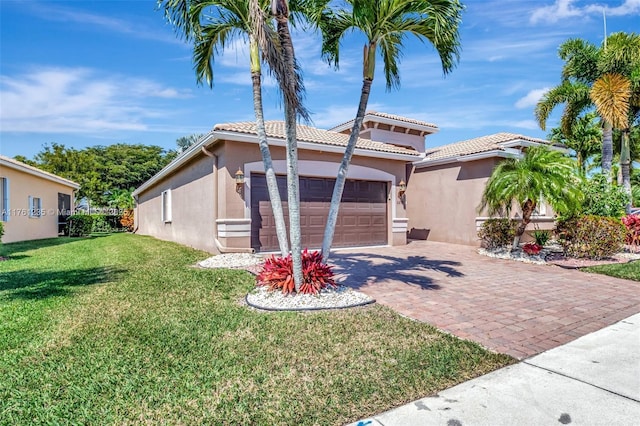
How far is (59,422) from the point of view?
8.63 feet

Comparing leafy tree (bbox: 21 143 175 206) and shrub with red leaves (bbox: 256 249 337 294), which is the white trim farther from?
leafy tree (bbox: 21 143 175 206)

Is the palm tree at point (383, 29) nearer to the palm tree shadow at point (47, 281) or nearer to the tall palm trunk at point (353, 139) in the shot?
the tall palm trunk at point (353, 139)

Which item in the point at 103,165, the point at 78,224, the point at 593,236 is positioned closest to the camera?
the point at 593,236

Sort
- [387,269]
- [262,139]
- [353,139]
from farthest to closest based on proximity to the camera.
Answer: [387,269], [353,139], [262,139]

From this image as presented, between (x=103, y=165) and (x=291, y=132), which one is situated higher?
(x=103, y=165)

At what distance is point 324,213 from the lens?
12.6m

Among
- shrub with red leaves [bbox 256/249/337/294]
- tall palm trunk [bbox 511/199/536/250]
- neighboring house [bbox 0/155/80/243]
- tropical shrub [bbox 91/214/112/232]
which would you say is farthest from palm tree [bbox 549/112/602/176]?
tropical shrub [bbox 91/214/112/232]

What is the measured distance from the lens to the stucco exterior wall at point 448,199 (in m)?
14.3

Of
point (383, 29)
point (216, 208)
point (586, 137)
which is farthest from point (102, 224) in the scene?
point (586, 137)

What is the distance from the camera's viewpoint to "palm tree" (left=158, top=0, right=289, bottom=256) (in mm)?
6402

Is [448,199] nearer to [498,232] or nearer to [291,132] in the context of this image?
[498,232]

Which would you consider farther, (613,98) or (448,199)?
(448,199)

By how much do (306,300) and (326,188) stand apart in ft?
23.7

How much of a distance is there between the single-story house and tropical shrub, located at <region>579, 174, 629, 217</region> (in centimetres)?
301
